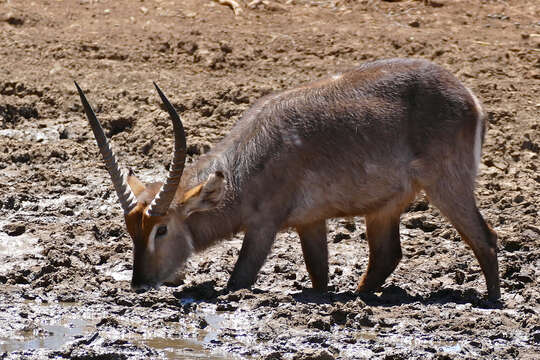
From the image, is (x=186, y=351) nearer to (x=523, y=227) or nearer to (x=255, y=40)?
(x=523, y=227)

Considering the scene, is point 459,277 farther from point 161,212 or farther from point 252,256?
point 161,212

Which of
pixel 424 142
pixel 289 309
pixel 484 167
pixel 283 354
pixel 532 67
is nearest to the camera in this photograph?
pixel 283 354

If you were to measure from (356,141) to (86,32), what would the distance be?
21.2ft

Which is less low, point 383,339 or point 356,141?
point 356,141

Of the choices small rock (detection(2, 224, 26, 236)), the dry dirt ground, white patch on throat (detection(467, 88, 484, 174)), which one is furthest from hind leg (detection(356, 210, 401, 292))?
small rock (detection(2, 224, 26, 236))

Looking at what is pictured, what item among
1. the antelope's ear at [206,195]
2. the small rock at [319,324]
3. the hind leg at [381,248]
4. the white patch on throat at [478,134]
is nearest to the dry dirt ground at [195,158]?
the small rock at [319,324]

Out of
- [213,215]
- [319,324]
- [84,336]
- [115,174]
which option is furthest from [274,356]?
[115,174]

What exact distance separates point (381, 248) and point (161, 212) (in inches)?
72.2

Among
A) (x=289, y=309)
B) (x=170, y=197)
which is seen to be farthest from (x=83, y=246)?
(x=289, y=309)

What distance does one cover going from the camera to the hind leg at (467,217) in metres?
8.80

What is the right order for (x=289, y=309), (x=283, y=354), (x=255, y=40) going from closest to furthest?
(x=283, y=354) → (x=289, y=309) → (x=255, y=40)

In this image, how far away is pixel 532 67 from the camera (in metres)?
13.1

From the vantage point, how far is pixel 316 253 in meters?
9.07

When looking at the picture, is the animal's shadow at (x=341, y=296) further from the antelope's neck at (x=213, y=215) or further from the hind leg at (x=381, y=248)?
the antelope's neck at (x=213, y=215)
